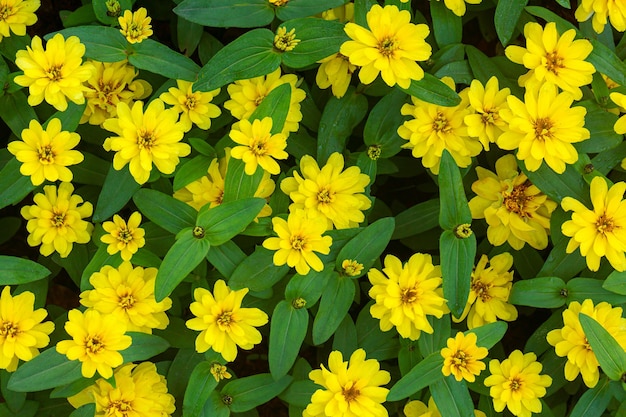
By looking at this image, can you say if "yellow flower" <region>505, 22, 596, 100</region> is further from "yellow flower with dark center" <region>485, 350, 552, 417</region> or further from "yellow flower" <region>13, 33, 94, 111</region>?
"yellow flower" <region>13, 33, 94, 111</region>

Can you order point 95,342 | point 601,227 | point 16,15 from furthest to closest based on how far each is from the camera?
point 16,15 < point 601,227 < point 95,342

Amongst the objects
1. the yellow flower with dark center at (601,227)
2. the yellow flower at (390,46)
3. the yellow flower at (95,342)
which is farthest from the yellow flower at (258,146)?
the yellow flower with dark center at (601,227)

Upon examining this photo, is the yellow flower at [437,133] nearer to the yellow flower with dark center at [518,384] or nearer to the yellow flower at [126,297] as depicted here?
the yellow flower with dark center at [518,384]

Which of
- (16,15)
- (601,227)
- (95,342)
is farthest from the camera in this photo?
(16,15)

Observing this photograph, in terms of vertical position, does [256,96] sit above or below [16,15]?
below

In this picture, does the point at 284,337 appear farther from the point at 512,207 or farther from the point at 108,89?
the point at 108,89

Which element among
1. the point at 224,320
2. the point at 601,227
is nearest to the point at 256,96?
the point at 224,320

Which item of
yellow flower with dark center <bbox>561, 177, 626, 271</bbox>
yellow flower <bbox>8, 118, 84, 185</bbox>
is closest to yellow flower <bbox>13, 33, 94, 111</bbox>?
yellow flower <bbox>8, 118, 84, 185</bbox>
